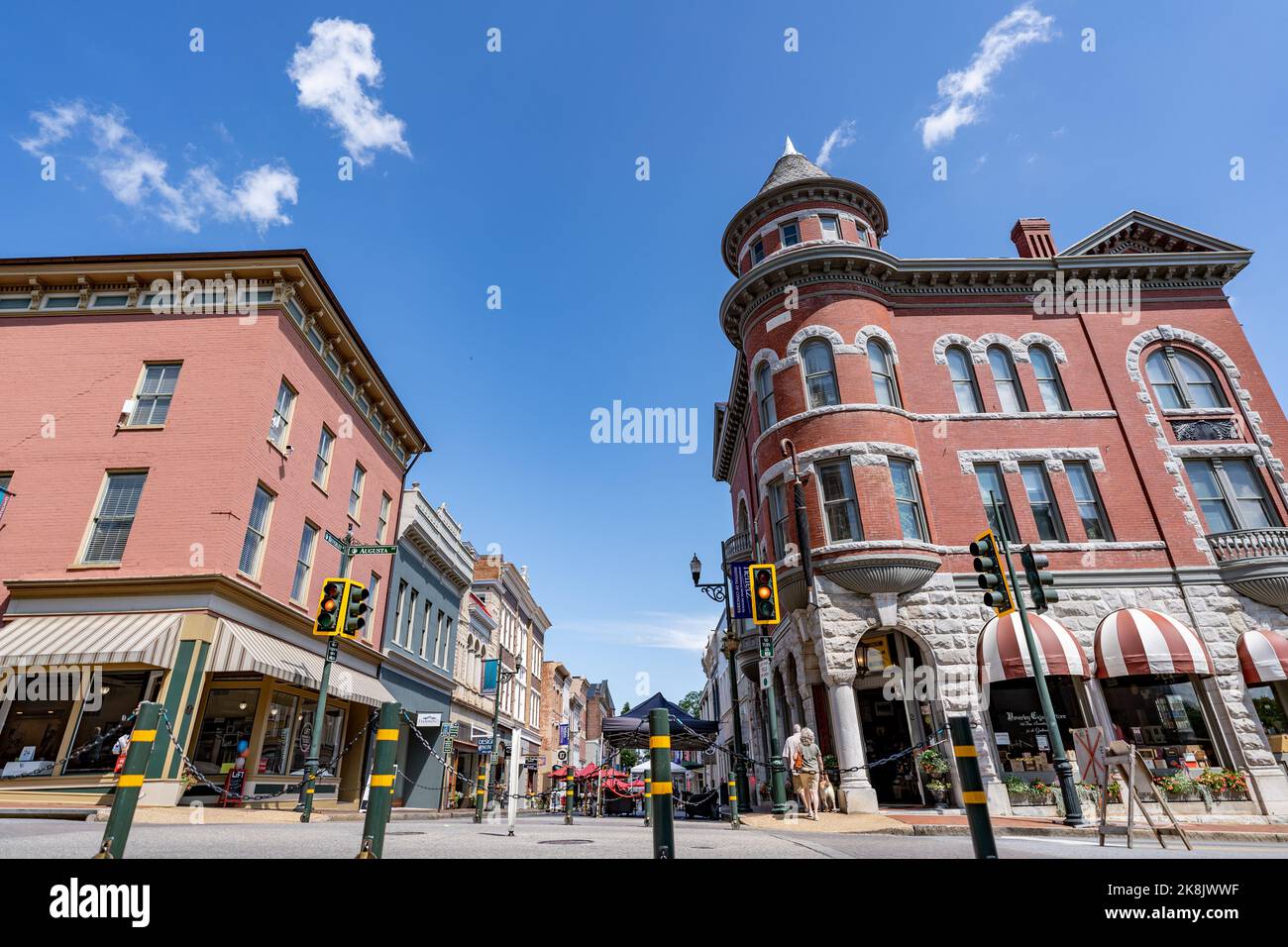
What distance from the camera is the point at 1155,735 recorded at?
668 inches

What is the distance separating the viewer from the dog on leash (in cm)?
1542

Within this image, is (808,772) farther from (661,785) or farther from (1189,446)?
(1189,446)

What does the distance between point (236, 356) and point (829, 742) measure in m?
19.2

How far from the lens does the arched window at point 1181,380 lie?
20812 millimetres

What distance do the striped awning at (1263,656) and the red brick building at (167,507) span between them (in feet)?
81.1

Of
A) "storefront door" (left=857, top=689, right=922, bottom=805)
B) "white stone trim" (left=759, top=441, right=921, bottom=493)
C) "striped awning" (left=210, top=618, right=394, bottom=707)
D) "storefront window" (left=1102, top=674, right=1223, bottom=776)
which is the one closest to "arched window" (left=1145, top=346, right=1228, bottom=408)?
"storefront window" (left=1102, top=674, right=1223, bottom=776)

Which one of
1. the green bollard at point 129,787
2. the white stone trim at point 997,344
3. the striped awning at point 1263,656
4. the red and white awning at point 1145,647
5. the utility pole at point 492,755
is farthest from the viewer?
the white stone trim at point 997,344

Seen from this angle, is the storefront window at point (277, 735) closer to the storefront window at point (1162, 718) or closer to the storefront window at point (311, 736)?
the storefront window at point (311, 736)

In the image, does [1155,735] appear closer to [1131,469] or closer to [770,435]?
[1131,469]

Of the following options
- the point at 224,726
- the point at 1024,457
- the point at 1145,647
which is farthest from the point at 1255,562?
the point at 224,726

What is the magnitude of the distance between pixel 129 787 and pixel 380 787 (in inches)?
74.2

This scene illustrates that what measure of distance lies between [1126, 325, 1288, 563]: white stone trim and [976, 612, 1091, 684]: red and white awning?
6014mm

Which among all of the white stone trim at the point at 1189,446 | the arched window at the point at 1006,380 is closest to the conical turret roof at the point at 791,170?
the arched window at the point at 1006,380

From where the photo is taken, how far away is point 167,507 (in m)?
15.7
